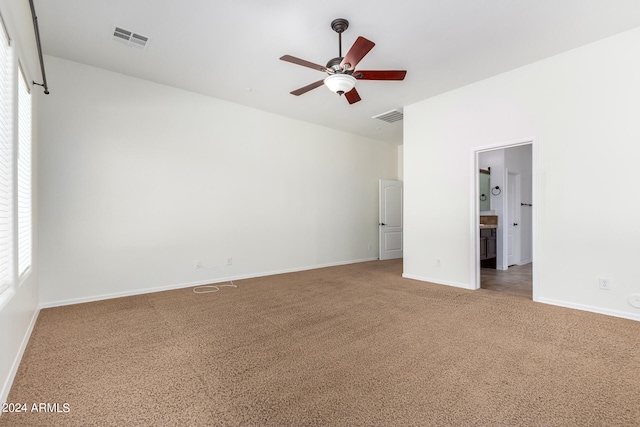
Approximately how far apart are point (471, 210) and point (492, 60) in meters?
1.91

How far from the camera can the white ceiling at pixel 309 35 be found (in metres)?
2.69

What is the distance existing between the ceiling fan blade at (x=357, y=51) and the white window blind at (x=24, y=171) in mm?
2795

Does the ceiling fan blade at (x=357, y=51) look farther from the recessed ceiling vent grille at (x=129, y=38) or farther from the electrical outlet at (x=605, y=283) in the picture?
the electrical outlet at (x=605, y=283)

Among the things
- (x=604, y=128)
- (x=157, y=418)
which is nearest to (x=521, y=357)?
(x=157, y=418)

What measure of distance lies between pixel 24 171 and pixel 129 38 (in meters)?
1.67

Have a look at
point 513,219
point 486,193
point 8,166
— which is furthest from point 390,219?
point 8,166

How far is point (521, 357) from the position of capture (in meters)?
2.24

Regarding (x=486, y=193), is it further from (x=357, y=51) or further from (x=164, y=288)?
(x=164, y=288)

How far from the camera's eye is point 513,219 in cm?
631

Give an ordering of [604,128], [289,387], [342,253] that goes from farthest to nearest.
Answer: [342,253]
[604,128]
[289,387]

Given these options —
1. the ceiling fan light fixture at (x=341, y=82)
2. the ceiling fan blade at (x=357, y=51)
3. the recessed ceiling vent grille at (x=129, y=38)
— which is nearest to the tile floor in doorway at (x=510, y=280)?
the ceiling fan light fixture at (x=341, y=82)

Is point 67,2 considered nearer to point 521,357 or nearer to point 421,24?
point 421,24

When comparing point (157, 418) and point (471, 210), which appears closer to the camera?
point (157, 418)

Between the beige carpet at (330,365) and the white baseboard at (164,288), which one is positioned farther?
the white baseboard at (164,288)
